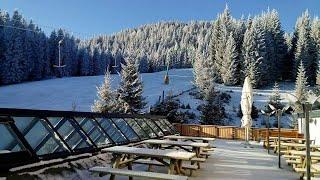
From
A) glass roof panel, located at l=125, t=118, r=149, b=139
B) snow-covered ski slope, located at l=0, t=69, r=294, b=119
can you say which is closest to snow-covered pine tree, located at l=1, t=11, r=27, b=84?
snow-covered ski slope, located at l=0, t=69, r=294, b=119

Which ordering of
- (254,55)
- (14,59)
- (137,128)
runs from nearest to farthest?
(137,128) → (254,55) → (14,59)

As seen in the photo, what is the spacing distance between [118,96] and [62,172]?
101 feet

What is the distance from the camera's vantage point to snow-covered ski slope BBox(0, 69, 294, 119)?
168ft

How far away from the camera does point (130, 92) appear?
120ft

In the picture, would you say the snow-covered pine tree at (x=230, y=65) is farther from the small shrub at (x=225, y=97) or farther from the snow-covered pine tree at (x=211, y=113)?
the snow-covered pine tree at (x=211, y=113)

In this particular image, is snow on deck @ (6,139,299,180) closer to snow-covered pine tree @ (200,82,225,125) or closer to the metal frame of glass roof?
the metal frame of glass roof

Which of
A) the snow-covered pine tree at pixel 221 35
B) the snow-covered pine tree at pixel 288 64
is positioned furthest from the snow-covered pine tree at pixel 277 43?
the snow-covered pine tree at pixel 221 35

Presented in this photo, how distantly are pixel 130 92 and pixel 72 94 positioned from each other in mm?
25751

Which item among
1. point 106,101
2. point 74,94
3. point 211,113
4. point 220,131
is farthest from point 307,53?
point 220,131

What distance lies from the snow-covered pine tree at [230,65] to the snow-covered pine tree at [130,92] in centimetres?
3148

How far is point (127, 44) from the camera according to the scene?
170625 millimetres

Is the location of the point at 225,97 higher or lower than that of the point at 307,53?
lower

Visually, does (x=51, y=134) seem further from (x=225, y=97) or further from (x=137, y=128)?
(x=225, y=97)

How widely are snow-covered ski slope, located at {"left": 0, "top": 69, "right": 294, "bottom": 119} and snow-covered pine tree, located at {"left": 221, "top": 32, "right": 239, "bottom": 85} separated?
1.87m
